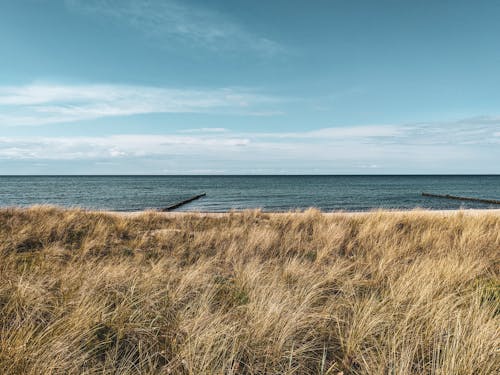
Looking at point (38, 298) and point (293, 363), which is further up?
point (38, 298)

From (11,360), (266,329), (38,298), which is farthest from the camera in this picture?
(38,298)

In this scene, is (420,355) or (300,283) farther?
(300,283)

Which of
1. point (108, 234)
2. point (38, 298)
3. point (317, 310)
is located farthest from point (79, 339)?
point (108, 234)

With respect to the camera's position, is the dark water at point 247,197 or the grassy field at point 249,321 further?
the dark water at point 247,197

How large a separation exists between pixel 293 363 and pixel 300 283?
1.56 metres

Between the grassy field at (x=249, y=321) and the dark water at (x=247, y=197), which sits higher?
the grassy field at (x=249, y=321)

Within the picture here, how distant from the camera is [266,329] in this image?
2.89 meters

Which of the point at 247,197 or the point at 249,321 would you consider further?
the point at 247,197

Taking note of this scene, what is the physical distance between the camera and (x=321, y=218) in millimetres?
11188

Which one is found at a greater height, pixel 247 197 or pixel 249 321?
pixel 249 321

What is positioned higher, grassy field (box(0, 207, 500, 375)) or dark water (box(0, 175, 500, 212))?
grassy field (box(0, 207, 500, 375))

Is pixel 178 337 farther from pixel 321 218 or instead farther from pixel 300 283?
pixel 321 218

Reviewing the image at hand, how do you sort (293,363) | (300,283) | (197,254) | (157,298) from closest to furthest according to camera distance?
(293,363)
(157,298)
(300,283)
(197,254)

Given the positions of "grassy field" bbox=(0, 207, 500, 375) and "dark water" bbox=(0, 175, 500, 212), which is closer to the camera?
"grassy field" bbox=(0, 207, 500, 375)
